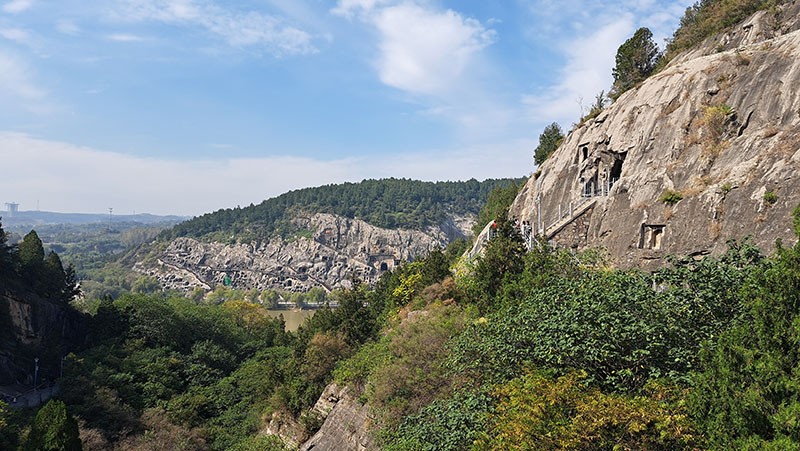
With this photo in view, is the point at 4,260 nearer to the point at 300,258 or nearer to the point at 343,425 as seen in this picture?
the point at 343,425

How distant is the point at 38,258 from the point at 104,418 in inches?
1014

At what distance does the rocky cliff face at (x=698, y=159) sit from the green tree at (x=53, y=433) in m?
22.5

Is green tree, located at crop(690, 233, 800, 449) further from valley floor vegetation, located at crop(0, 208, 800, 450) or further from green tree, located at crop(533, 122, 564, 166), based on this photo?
green tree, located at crop(533, 122, 564, 166)

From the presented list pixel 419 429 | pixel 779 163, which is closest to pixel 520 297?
pixel 419 429

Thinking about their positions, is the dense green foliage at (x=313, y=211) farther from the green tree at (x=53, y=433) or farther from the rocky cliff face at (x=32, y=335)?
the green tree at (x=53, y=433)

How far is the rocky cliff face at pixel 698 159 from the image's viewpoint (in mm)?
16656

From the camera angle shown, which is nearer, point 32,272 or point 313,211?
point 32,272

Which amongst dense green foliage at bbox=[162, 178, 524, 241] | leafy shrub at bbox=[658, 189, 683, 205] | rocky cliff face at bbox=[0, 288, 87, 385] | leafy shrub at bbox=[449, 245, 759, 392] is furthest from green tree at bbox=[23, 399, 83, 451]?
dense green foliage at bbox=[162, 178, 524, 241]

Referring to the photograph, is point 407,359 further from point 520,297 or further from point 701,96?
point 701,96

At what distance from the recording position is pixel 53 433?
65.1ft

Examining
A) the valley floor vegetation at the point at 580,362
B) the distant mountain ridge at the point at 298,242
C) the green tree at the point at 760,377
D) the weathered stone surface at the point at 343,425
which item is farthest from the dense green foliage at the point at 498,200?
the distant mountain ridge at the point at 298,242

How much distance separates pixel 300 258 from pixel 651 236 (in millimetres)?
143866

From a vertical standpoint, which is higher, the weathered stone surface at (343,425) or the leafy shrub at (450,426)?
the leafy shrub at (450,426)

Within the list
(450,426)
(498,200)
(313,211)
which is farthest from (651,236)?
(313,211)
